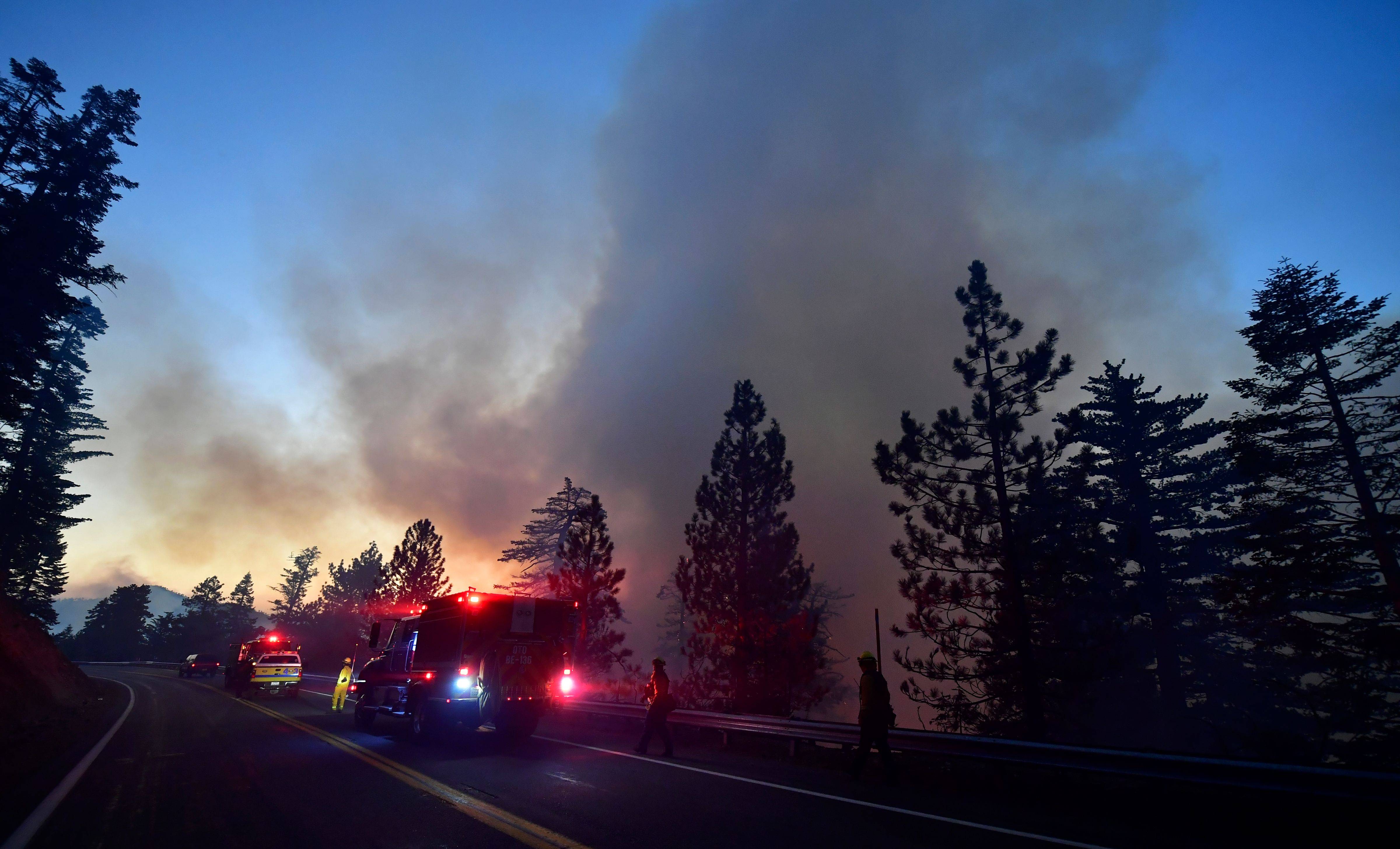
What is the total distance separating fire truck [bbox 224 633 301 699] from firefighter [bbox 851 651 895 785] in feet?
87.8

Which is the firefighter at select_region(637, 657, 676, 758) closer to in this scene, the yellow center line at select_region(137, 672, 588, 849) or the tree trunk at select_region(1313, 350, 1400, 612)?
the yellow center line at select_region(137, 672, 588, 849)

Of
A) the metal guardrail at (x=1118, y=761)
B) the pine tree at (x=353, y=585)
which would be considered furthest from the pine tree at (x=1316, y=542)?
the pine tree at (x=353, y=585)

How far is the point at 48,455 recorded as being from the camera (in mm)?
41031

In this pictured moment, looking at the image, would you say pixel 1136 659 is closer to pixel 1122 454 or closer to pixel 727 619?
pixel 1122 454

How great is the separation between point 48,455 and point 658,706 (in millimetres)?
54208

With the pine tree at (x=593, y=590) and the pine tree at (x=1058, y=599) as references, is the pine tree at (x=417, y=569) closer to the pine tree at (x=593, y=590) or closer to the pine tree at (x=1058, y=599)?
the pine tree at (x=593, y=590)

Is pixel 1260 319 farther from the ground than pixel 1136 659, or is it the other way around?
pixel 1260 319

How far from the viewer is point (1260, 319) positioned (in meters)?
22.2

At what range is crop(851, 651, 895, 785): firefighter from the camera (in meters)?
8.64

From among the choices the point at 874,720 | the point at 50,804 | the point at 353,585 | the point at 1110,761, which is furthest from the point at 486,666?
the point at 353,585

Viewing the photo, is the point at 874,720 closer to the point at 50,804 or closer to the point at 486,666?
the point at 486,666

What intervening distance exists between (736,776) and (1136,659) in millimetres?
24273

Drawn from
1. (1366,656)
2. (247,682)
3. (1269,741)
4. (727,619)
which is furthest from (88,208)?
(1366,656)

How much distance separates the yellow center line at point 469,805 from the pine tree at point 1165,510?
78.6ft
